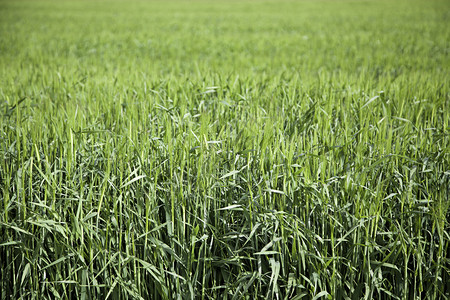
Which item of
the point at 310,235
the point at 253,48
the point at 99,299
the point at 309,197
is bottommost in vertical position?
the point at 99,299

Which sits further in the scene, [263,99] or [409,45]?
[409,45]

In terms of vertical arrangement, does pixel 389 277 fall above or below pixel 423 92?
below

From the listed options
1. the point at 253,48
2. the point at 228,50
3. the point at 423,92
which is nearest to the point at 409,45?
the point at 253,48

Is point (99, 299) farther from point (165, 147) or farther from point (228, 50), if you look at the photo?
point (228, 50)

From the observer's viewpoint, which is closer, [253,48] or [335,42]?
[253,48]

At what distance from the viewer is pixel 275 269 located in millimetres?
1354

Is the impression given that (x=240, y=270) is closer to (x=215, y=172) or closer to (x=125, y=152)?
(x=215, y=172)

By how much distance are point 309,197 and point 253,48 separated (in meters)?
5.96

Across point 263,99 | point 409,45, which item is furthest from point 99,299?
point 409,45

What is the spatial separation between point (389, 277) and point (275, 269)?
1.73 feet

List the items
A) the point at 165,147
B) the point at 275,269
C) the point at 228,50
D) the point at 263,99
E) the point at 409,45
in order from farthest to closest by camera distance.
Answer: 1. the point at 409,45
2. the point at 228,50
3. the point at 263,99
4. the point at 165,147
5. the point at 275,269

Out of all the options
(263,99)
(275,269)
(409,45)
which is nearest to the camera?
(275,269)

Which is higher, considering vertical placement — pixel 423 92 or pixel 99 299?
pixel 423 92

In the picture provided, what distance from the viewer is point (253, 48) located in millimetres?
7008
